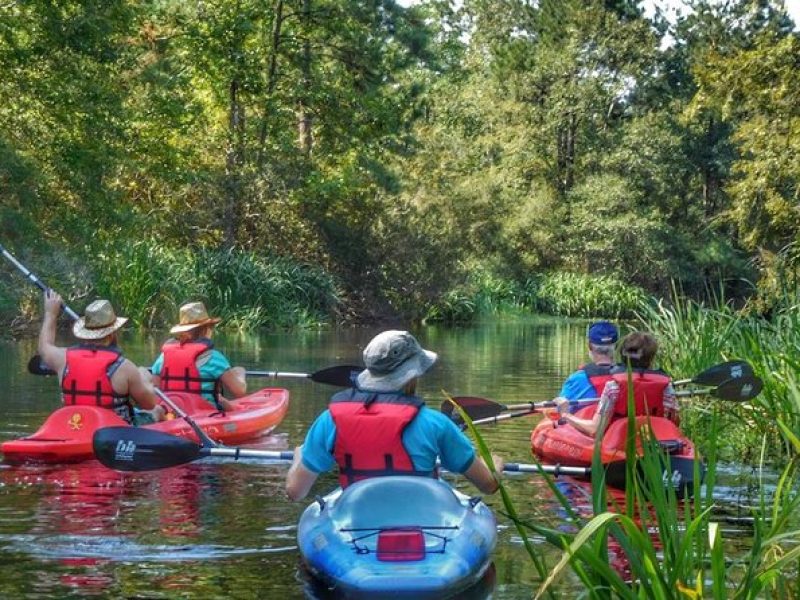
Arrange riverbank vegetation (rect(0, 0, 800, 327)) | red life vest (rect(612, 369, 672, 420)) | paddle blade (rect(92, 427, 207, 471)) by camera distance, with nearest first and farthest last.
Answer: paddle blade (rect(92, 427, 207, 471)) → red life vest (rect(612, 369, 672, 420)) → riverbank vegetation (rect(0, 0, 800, 327))

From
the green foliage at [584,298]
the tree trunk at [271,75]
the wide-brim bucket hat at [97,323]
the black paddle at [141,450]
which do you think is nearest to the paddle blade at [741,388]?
the black paddle at [141,450]

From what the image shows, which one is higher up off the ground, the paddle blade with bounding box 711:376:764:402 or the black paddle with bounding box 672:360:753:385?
the black paddle with bounding box 672:360:753:385

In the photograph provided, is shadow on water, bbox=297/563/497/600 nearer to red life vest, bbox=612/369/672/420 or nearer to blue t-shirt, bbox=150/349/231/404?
red life vest, bbox=612/369/672/420

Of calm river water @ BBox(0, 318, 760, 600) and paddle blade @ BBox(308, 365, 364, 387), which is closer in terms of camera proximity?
calm river water @ BBox(0, 318, 760, 600)

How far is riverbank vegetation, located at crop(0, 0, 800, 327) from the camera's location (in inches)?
877

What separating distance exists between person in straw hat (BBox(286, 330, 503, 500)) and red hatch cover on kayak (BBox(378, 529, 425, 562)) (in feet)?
1.70

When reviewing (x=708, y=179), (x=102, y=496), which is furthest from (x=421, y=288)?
(x=102, y=496)

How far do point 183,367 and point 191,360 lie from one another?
3.4 inches

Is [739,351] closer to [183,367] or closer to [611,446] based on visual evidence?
[611,446]

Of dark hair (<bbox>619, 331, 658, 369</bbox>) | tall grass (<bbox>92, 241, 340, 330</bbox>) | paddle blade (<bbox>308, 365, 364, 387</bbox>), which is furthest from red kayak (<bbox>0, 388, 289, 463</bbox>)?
tall grass (<bbox>92, 241, 340, 330</bbox>)

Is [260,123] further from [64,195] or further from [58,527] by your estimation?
[58,527]

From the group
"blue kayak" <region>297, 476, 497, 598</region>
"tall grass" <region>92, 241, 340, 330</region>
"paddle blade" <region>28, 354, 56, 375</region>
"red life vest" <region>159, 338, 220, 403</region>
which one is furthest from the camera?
"tall grass" <region>92, 241, 340, 330</region>

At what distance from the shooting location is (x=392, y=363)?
6.12m

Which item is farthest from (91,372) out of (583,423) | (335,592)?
(335,592)
